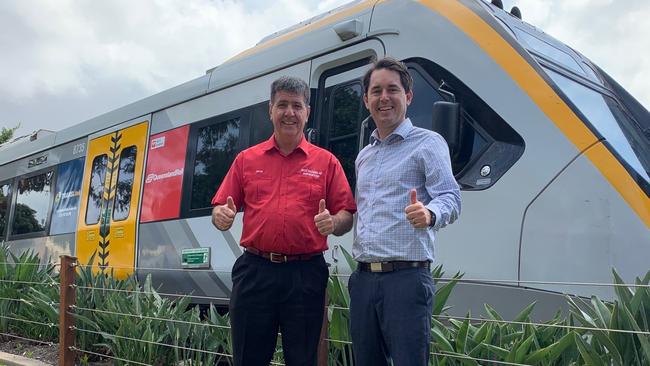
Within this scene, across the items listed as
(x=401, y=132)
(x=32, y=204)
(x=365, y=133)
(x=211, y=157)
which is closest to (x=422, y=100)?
(x=365, y=133)

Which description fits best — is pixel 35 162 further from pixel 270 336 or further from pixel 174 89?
pixel 270 336

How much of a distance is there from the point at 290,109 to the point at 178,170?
3835 mm

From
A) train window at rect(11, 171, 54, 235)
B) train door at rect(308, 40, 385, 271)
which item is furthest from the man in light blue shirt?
train window at rect(11, 171, 54, 235)

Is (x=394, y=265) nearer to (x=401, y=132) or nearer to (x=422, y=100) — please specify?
(x=401, y=132)

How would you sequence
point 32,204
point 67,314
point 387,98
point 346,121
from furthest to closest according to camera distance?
point 32,204 < point 67,314 < point 346,121 < point 387,98

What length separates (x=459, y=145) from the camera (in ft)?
13.5

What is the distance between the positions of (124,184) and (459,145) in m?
4.67

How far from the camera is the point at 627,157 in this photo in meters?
3.73

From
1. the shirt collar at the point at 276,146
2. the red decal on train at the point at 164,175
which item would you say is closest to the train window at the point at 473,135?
the shirt collar at the point at 276,146

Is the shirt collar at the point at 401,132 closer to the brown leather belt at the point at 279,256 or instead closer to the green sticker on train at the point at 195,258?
the brown leather belt at the point at 279,256

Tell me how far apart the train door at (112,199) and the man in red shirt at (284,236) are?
4283 millimetres

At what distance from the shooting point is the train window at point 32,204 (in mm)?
9180

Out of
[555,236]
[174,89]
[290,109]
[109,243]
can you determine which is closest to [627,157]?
[555,236]

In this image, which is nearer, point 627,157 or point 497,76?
point 627,157
